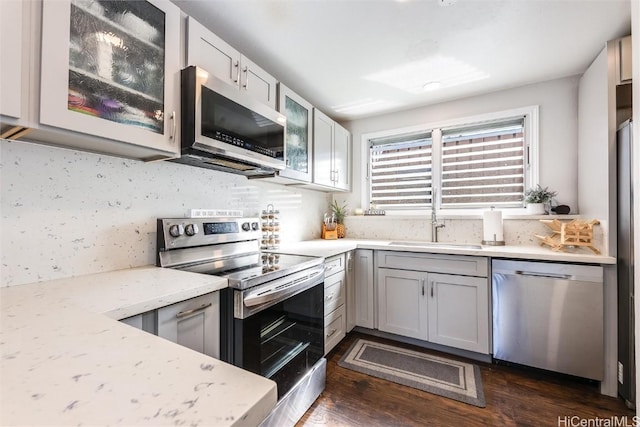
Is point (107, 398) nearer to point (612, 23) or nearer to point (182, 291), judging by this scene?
point (182, 291)

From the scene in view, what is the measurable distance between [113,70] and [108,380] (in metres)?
1.17

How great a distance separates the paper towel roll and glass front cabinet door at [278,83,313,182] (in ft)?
5.33

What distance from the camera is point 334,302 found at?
86.9 inches

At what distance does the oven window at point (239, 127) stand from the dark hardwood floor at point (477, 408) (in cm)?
161

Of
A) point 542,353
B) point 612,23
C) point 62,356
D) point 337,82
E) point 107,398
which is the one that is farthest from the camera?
point 337,82

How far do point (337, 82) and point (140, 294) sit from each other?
2.17m

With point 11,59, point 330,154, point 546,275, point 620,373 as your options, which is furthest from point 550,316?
point 11,59

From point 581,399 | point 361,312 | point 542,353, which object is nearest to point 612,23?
point 542,353

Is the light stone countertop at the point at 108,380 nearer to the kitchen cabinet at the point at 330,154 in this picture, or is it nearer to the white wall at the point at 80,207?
the white wall at the point at 80,207

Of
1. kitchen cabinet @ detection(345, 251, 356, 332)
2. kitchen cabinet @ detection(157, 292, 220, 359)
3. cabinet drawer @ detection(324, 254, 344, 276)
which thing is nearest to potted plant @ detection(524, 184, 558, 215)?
kitchen cabinet @ detection(345, 251, 356, 332)

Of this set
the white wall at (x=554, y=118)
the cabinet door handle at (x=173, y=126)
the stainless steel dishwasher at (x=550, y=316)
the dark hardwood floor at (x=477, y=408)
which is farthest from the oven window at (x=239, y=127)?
the white wall at (x=554, y=118)

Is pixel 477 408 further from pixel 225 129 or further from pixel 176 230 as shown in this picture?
pixel 225 129

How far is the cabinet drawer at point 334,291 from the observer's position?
2.09m

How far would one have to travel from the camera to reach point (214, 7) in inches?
60.2
